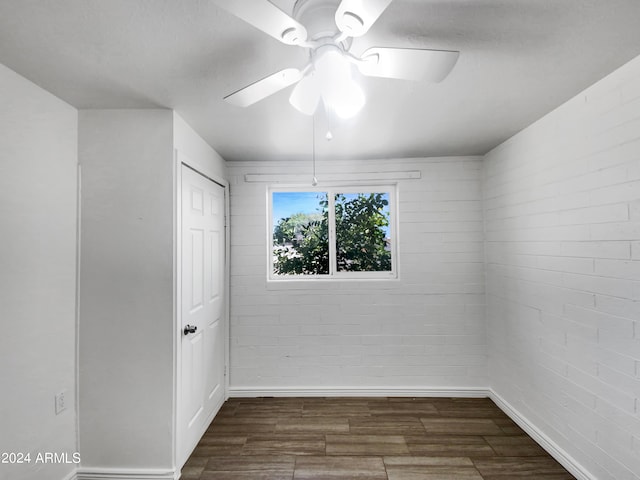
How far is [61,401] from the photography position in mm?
1855

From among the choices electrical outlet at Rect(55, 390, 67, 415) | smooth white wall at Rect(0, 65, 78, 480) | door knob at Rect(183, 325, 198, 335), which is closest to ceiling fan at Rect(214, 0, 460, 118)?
smooth white wall at Rect(0, 65, 78, 480)

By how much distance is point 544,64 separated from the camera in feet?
5.17

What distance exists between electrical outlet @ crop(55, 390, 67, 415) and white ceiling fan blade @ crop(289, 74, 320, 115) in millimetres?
2068

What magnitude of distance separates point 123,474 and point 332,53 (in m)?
2.55

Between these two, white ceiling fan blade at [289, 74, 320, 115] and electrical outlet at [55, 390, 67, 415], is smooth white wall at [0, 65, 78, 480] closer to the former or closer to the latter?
electrical outlet at [55, 390, 67, 415]

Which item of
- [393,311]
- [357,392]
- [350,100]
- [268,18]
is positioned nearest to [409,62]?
[350,100]

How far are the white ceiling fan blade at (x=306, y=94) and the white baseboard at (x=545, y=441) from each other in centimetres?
256

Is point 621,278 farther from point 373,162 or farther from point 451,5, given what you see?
point 373,162

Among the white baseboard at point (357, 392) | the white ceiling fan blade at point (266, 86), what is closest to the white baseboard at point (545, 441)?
the white baseboard at point (357, 392)

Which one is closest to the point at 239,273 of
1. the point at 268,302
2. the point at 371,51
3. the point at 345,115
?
the point at 268,302

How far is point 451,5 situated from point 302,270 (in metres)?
2.47

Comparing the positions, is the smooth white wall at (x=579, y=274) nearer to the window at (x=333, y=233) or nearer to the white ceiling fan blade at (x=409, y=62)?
the window at (x=333, y=233)

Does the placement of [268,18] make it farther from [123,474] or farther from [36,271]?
[123,474]

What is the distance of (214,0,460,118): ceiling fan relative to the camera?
2.98 ft
